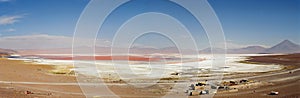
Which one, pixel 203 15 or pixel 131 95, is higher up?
pixel 203 15

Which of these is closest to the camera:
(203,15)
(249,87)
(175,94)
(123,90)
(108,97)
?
(203,15)

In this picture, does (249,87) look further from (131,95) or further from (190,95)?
(131,95)

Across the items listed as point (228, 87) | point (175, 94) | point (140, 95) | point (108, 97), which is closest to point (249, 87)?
point (228, 87)

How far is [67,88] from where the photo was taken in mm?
34656

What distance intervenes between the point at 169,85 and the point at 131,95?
26.3ft

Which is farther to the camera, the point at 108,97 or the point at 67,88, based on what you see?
the point at 67,88

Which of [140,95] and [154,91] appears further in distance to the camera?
[154,91]

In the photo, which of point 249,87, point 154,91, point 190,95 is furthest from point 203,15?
point 249,87

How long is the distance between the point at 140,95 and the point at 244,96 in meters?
8.69

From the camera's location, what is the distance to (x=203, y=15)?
19.5 m

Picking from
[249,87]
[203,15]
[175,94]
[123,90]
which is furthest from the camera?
[249,87]

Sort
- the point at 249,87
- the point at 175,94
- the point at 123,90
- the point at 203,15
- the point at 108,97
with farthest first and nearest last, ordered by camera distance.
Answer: the point at 249,87
the point at 123,90
the point at 175,94
the point at 108,97
the point at 203,15

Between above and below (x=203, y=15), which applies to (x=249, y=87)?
below

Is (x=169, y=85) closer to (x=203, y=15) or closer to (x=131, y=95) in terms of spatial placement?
(x=131, y=95)
